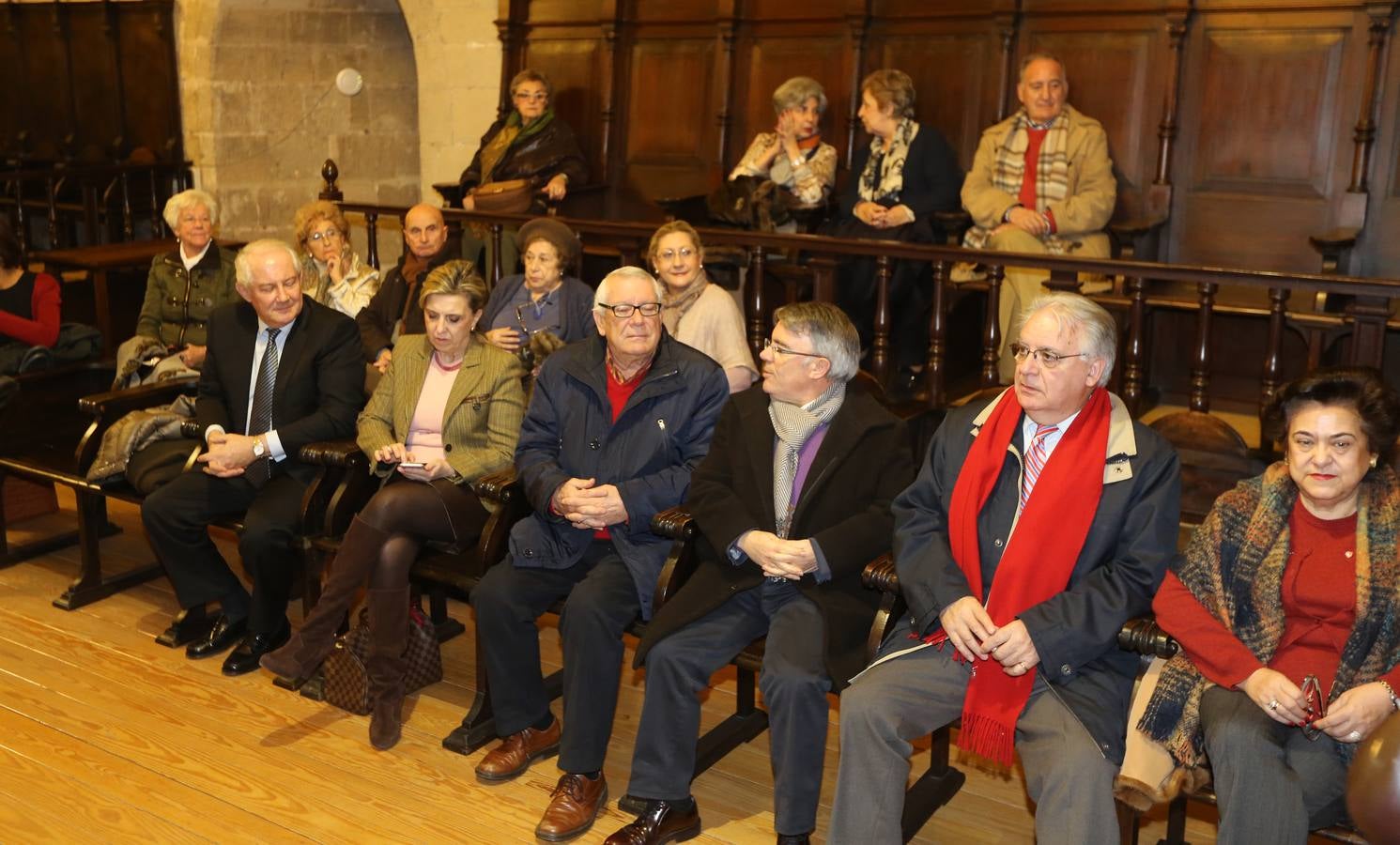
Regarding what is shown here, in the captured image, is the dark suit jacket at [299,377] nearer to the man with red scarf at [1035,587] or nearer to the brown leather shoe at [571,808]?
the brown leather shoe at [571,808]

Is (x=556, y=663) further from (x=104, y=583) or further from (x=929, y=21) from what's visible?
(x=929, y=21)

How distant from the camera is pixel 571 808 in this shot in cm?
305

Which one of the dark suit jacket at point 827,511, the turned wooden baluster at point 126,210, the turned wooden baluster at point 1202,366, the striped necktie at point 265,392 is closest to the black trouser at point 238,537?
the striped necktie at point 265,392

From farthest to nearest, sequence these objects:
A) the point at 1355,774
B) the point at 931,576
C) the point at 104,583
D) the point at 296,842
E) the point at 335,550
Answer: the point at 104,583
the point at 335,550
the point at 296,842
the point at 931,576
the point at 1355,774

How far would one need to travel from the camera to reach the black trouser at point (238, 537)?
12.5ft

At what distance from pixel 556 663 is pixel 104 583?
1.66 m

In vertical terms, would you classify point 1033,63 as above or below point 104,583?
above

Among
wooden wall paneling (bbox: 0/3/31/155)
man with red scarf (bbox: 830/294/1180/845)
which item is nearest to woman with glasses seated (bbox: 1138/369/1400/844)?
man with red scarf (bbox: 830/294/1180/845)

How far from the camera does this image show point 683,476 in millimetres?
3295

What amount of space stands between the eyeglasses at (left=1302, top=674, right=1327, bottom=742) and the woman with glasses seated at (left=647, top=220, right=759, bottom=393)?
6.48 feet

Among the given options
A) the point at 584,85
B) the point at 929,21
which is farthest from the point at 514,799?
the point at 584,85

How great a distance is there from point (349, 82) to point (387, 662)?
6021 millimetres

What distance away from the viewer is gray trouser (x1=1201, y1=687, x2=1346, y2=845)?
7.68 feet

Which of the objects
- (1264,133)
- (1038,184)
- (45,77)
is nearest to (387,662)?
(1038,184)
